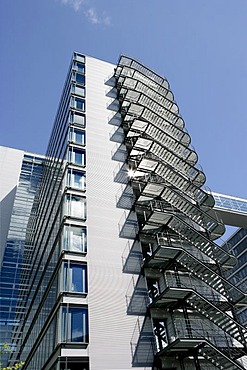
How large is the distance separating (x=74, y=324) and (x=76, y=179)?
35.8ft

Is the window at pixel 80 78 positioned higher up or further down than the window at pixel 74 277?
higher up

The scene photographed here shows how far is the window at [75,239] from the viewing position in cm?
1984

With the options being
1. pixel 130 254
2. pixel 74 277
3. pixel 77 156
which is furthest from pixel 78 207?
pixel 74 277

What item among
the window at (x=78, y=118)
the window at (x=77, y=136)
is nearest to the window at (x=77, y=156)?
the window at (x=77, y=136)

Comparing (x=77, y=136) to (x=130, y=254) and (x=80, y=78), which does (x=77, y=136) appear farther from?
(x=130, y=254)

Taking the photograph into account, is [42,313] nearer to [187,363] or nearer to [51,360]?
[51,360]

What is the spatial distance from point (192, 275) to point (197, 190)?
885cm

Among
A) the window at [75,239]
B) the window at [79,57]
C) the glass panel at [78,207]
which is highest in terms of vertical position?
the window at [79,57]

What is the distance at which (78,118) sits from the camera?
2895 centimetres

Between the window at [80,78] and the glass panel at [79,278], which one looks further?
the window at [80,78]

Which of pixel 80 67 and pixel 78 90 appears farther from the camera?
pixel 80 67

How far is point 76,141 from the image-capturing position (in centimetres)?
2678

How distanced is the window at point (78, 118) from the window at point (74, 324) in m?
16.8

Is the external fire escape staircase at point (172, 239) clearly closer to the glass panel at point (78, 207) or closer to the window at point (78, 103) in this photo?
the glass panel at point (78, 207)
